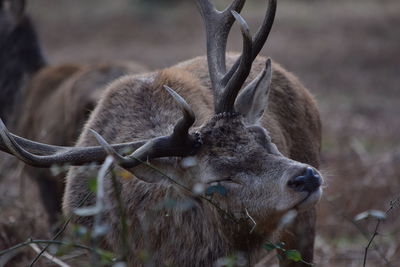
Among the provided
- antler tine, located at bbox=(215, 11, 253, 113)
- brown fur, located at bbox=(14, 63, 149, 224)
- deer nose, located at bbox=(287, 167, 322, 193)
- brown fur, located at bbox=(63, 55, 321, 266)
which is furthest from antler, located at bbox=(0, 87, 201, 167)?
brown fur, located at bbox=(14, 63, 149, 224)

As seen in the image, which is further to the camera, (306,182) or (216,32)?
(216,32)

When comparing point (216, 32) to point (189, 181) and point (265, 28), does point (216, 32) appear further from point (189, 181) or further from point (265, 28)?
point (189, 181)

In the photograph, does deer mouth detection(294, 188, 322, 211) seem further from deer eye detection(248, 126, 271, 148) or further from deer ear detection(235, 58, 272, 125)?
deer ear detection(235, 58, 272, 125)

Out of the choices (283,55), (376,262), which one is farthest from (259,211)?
(283,55)

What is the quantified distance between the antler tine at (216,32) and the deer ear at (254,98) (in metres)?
0.26

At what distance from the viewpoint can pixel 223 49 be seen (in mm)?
5102

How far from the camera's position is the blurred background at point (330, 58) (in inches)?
304

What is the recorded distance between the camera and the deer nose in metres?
3.97

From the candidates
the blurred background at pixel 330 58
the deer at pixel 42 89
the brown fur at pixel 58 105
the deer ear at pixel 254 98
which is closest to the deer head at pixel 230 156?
the deer ear at pixel 254 98

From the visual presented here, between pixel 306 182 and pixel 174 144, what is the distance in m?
0.78

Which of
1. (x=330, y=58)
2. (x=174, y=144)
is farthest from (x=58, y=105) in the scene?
(x=330, y=58)

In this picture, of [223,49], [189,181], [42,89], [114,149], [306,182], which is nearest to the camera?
[306,182]

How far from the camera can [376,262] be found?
665 centimetres

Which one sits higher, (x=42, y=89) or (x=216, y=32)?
(x=216, y=32)
